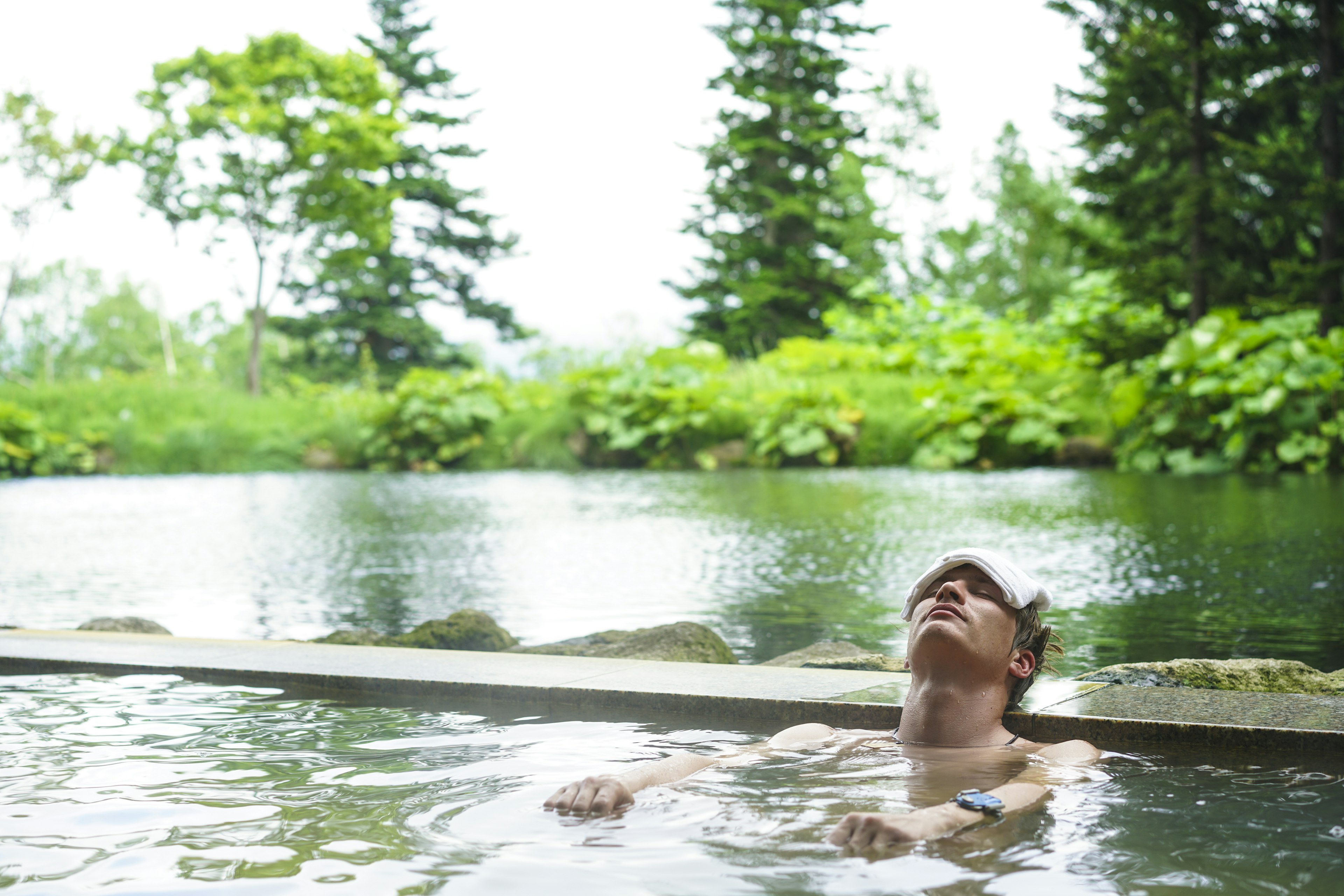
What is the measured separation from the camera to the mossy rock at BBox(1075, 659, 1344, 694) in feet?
11.0

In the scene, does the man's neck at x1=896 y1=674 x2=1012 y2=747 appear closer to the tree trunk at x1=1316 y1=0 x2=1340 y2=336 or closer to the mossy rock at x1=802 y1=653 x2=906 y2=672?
the mossy rock at x1=802 y1=653 x2=906 y2=672

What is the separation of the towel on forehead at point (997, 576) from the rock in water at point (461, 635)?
215 cm

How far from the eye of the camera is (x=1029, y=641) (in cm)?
298

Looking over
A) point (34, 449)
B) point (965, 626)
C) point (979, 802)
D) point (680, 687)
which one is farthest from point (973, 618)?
point (34, 449)

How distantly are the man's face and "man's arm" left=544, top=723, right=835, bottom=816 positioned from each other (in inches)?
12.9

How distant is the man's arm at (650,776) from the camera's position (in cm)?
235

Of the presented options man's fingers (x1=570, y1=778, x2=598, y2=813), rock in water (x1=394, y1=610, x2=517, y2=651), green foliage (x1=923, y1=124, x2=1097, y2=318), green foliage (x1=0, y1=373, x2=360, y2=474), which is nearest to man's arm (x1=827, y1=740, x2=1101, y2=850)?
man's fingers (x1=570, y1=778, x2=598, y2=813)

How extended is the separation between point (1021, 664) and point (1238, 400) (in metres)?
12.1

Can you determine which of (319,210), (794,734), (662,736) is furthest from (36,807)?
(319,210)

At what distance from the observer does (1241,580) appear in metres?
6.20

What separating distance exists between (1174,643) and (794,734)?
2.39 meters

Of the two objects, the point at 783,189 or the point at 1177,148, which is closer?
the point at 1177,148

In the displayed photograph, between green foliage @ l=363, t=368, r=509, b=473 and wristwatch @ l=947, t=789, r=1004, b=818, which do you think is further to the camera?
green foliage @ l=363, t=368, r=509, b=473

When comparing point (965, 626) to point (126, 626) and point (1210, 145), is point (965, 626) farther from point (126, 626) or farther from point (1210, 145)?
point (1210, 145)
